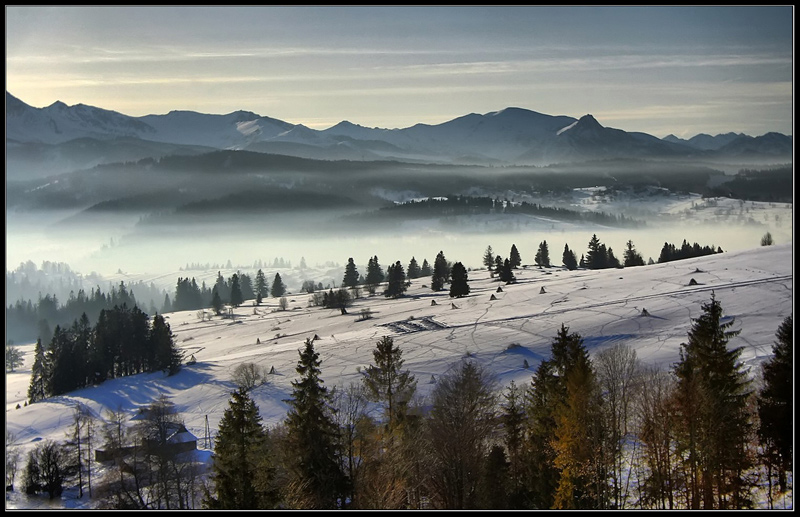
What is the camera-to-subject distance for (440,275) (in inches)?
4390

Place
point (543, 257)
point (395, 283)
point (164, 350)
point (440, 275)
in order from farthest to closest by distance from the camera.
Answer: point (543, 257) → point (440, 275) → point (395, 283) → point (164, 350)

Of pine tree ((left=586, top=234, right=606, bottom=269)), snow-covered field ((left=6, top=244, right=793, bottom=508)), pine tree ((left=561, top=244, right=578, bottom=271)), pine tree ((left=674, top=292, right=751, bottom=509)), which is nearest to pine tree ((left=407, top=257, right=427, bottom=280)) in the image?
pine tree ((left=561, top=244, right=578, bottom=271))

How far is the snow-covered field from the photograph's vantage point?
2402 inches

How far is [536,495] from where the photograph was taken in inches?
1249

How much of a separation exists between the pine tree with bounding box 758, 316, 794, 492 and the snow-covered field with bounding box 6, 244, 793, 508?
23.3 metres

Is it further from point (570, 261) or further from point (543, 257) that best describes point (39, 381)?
point (570, 261)

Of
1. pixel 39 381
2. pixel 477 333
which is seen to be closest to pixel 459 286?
pixel 477 333

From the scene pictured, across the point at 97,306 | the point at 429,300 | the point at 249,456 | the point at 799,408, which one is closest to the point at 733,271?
the point at 429,300

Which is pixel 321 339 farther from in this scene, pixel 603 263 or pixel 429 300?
pixel 603 263

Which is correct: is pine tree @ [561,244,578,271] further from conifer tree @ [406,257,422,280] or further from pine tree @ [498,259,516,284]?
conifer tree @ [406,257,422,280]

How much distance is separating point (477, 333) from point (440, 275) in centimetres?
3962

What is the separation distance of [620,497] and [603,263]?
9477 centimetres

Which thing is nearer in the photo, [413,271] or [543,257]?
[543,257]

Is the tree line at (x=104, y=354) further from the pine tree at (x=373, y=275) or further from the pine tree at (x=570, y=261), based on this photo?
the pine tree at (x=570, y=261)
